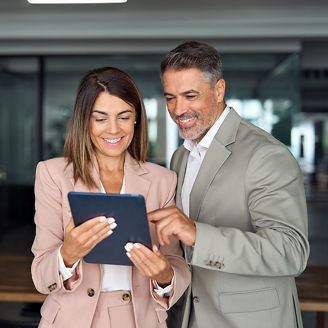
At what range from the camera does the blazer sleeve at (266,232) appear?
1.68 meters

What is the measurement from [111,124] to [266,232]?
2.41ft

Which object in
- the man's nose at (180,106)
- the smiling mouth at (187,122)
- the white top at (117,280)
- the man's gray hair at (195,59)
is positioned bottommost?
the white top at (117,280)

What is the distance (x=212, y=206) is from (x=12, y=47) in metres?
5.33

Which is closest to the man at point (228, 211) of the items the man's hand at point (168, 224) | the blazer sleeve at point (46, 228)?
the man's hand at point (168, 224)

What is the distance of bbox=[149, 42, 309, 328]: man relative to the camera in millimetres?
1685

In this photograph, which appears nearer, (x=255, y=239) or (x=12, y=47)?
(x=255, y=239)

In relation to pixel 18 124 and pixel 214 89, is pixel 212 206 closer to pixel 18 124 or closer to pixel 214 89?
pixel 214 89

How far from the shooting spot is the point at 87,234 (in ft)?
4.89

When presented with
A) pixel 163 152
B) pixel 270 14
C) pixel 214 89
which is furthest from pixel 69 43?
pixel 214 89

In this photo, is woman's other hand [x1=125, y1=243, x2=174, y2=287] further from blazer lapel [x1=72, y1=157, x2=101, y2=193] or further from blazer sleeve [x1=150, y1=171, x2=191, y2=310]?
blazer lapel [x1=72, y1=157, x2=101, y2=193]

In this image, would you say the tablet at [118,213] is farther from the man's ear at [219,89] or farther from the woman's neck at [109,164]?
the man's ear at [219,89]

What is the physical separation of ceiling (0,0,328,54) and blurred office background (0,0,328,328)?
11mm

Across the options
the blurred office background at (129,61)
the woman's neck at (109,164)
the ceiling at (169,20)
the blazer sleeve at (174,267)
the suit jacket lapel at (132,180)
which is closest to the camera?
the blazer sleeve at (174,267)

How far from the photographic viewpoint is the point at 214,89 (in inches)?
83.5
